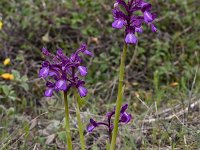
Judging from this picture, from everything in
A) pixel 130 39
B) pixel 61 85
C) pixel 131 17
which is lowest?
pixel 61 85

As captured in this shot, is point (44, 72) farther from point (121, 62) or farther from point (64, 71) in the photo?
point (121, 62)

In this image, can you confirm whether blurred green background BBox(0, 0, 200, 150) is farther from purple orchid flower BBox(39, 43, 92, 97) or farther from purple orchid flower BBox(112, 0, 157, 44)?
purple orchid flower BBox(112, 0, 157, 44)

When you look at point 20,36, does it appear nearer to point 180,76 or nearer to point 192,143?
point 180,76

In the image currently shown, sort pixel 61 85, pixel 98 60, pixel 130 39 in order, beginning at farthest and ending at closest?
pixel 98 60 < pixel 61 85 < pixel 130 39

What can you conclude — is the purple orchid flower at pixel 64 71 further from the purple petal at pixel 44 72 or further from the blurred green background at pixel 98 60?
the blurred green background at pixel 98 60

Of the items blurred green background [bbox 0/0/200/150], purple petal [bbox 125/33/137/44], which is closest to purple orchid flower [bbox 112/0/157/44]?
purple petal [bbox 125/33/137/44]

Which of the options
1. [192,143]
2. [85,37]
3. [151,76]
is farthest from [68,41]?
[192,143]

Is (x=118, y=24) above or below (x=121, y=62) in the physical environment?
above

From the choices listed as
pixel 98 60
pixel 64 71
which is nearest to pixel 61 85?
pixel 64 71

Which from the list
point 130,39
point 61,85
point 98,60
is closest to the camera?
point 130,39
